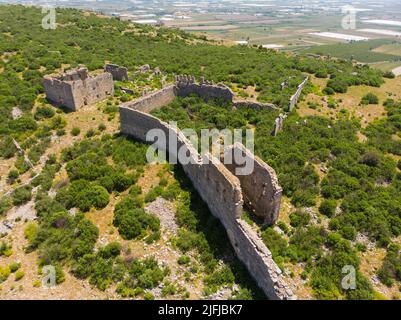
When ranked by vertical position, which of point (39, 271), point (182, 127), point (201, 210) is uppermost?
point (182, 127)

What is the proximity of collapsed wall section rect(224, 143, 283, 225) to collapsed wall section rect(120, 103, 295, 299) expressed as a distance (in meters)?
1.22

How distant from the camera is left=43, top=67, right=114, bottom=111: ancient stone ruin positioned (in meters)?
29.2

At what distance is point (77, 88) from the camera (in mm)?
29234

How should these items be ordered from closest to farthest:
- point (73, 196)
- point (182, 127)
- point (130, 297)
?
point (130, 297)
point (73, 196)
point (182, 127)

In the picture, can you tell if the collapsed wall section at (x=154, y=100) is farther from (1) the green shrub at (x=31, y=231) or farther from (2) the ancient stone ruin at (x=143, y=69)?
(1) the green shrub at (x=31, y=231)

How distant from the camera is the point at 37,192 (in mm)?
21312

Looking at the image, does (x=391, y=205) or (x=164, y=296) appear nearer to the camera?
(x=164, y=296)

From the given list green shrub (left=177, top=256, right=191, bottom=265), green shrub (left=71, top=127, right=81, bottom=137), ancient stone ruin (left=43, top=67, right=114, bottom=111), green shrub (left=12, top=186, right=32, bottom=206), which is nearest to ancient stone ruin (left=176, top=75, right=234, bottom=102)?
ancient stone ruin (left=43, top=67, right=114, bottom=111)

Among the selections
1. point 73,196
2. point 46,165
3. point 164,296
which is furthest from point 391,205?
point 46,165

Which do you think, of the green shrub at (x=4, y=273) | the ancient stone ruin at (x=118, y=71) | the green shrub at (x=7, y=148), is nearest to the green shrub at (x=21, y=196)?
the green shrub at (x=7, y=148)

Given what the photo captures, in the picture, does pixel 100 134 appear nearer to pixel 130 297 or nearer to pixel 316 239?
pixel 130 297

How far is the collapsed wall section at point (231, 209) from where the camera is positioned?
13.3 metres

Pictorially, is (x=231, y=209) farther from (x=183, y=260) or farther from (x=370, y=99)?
(x=370, y=99)

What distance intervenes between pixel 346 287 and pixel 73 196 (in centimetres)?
1582
